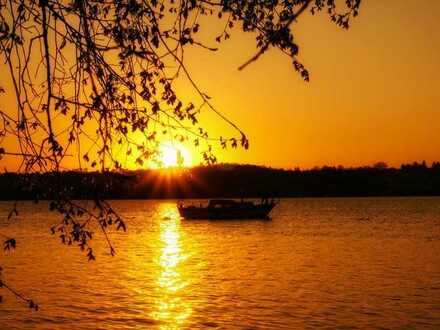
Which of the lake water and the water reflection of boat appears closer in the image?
the lake water

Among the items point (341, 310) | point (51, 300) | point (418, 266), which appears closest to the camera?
point (341, 310)

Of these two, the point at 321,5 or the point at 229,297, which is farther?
the point at 229,297

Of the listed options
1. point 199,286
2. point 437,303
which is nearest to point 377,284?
point 437,303

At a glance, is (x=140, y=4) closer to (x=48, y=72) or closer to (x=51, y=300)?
(x=48, y=72)

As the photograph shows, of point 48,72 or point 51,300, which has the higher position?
point 48,72

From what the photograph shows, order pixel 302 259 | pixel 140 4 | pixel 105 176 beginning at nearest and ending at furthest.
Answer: pixel 140 4
pixel 105 176
pixel 302 259

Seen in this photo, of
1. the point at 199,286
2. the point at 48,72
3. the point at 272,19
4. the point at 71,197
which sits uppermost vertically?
the point at 272,19

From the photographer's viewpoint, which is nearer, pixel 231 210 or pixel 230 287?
pixel 230 287

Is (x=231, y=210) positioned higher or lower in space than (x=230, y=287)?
higher

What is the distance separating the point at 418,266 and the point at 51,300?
29.1 m

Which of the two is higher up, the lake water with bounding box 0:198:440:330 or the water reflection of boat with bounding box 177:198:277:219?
the water reflection of boat with bounding box 177:198:277:219

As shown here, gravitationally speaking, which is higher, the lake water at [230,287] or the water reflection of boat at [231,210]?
the water reflection of boat at [231,210]

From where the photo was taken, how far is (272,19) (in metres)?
7.88

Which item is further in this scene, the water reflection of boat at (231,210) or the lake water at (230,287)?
the water reflection of boat at (231,210)
